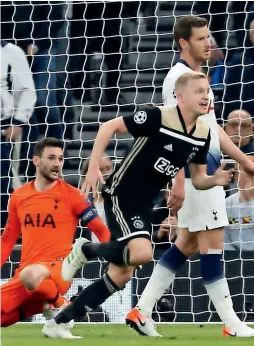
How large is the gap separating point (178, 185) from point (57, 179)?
1.13m

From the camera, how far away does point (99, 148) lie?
244 inches

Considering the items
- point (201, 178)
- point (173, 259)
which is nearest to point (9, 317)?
point (173, 259)

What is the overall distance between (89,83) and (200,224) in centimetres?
416

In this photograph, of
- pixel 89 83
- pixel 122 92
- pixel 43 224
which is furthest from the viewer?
pixel 89 83

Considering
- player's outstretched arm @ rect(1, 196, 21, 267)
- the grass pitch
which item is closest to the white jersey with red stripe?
the grass pitch

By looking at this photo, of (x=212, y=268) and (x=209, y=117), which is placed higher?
(x=209, y=117)

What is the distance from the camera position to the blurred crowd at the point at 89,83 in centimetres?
882

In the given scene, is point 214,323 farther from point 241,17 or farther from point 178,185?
point 241,17

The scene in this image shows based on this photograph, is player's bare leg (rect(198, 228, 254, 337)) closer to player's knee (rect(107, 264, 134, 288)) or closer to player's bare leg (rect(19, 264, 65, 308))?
player's knee (rect(107, 264, 134, 288))

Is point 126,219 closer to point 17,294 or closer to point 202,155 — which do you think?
point 202,155

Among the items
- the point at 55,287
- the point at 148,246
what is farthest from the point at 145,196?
the point at 55,287

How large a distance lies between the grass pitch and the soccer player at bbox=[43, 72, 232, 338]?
11.0 inches

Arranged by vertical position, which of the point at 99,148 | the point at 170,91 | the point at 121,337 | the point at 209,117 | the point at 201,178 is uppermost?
the point at 170,91

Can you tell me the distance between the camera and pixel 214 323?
8.01 meters
